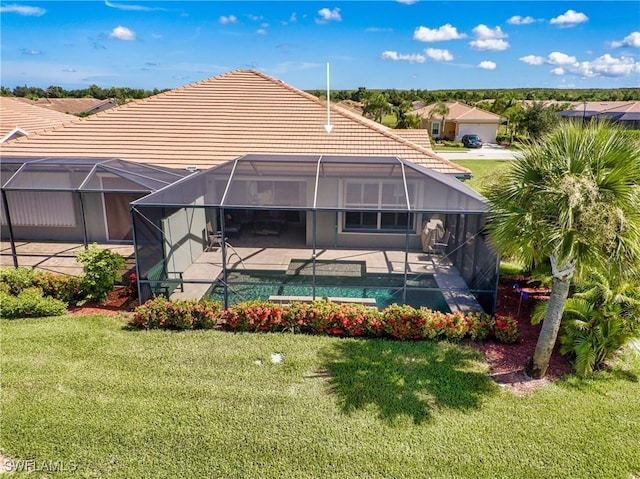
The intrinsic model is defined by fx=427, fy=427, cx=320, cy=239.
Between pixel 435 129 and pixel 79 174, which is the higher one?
pixel 435 129

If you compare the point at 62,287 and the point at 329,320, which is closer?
the point at 329,320

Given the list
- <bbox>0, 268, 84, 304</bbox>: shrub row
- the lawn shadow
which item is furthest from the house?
the lawn shadow

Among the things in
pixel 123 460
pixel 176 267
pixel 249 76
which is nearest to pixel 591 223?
pixel 123 460

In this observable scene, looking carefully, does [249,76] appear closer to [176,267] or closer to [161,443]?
[176,267]

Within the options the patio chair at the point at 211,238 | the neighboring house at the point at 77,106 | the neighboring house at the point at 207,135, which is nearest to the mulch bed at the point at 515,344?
the patio chair at the point at 211,238

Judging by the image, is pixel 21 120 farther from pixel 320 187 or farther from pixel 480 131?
pixel 480 131

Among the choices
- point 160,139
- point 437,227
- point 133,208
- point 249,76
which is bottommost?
point 437,227

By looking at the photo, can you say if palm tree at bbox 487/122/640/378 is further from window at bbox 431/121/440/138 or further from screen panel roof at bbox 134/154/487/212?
window at bbox 431/121/440/138

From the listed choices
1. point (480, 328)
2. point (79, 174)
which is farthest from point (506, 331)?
point (79, 174)
